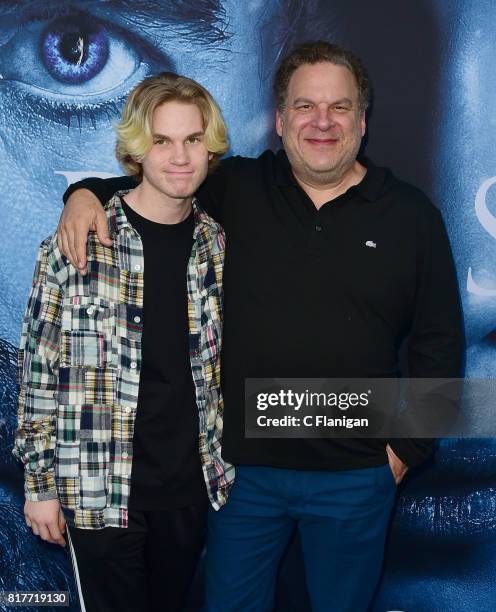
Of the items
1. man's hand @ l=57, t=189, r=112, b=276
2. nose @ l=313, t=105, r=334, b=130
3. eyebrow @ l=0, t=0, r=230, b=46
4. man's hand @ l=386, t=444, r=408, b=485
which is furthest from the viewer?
eyebrow @ l=0, t=0, r=230, b=46

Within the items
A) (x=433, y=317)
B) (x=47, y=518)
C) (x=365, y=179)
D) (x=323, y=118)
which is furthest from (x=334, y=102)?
(x=47, y=518)

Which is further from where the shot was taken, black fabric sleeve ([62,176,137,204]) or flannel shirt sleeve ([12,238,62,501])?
black fabric sleeve ([62,176,137,204])

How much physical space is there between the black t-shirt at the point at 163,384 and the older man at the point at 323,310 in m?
0.19

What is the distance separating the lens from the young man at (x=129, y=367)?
1.77 m

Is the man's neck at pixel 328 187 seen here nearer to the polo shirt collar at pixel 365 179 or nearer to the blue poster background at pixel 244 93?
the polo shirt collar at pixel 365 179

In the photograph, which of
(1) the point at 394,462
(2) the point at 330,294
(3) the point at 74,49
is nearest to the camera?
(2) the point at 330,294

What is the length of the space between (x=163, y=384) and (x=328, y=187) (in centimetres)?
69

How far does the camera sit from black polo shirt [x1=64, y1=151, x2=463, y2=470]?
77.1 inches

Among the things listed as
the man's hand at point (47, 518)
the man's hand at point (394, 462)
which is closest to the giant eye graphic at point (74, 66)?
the man's hand at point (47, 518)

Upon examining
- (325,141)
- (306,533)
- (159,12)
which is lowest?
(306,533)

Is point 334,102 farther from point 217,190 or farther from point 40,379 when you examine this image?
point 40,379

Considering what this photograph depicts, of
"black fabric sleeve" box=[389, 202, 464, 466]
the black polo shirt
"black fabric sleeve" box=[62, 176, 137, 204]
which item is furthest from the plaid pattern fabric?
"black fabric sleeve" box=[389, 202, 464, 466]

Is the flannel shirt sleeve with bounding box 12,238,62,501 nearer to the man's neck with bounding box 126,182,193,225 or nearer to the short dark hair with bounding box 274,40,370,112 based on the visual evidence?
the man's neck with bounding box 126,182,193,225

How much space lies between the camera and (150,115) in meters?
1.77
